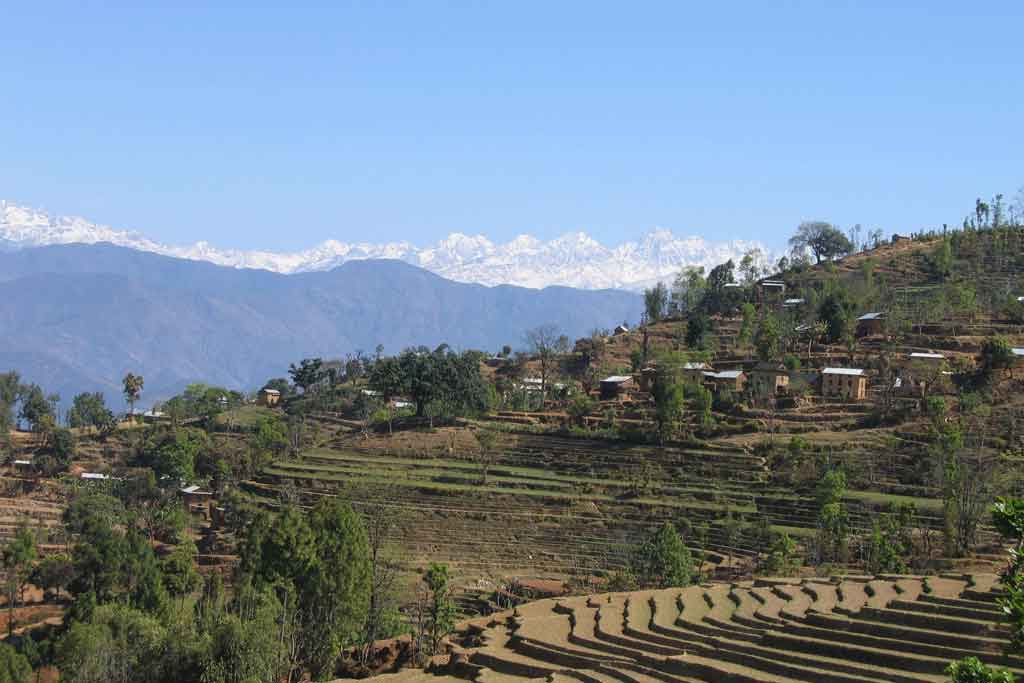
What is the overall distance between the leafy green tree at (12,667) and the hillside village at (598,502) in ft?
4.13

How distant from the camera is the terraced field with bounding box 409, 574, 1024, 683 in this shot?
29.1 metres

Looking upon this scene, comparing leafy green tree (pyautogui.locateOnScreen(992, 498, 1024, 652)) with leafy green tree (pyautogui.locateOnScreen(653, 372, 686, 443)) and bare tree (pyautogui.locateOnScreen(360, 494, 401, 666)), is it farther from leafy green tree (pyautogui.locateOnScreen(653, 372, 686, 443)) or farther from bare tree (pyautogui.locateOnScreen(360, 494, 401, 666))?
leafy green tree (pyautogui.locateOnScreen(653, 372, 686, 443))

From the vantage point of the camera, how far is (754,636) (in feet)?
108

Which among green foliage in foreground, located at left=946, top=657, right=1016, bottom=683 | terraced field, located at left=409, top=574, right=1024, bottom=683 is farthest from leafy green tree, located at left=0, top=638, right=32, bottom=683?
green foliage in foreground, located at left=946, top=657, right=1016, bottom=683

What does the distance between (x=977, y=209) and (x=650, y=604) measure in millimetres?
85426

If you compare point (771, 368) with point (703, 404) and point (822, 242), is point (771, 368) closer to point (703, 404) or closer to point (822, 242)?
point (703, 404)

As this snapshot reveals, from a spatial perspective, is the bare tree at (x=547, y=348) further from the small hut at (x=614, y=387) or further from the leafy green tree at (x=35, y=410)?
the leafy green tree at (x=35, y=410)

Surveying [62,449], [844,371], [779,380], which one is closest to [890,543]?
[844,371]

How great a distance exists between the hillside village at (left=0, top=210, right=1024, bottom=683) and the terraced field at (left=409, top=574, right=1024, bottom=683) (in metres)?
0.11

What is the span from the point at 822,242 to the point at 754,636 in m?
97.6

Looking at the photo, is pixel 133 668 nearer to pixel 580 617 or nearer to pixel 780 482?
pixel 580 617

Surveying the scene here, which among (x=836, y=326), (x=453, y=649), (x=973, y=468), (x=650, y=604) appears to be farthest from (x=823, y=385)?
(x=453, y=649)

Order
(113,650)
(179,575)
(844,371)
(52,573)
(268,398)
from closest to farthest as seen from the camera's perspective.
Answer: (113,650), (179,575), (52,573), (844,371), (268,398)

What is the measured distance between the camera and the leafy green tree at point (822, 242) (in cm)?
12431
